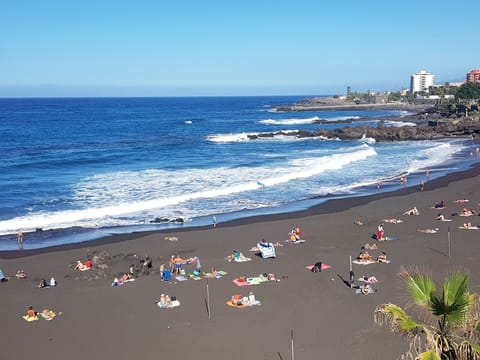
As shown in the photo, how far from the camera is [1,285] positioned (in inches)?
698

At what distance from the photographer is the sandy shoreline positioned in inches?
499

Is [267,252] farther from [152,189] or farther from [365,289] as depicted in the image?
[152,189]

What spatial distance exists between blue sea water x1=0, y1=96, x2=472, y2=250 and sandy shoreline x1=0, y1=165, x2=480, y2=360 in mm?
3697

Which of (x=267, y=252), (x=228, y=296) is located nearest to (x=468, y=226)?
(x=267, y=252)

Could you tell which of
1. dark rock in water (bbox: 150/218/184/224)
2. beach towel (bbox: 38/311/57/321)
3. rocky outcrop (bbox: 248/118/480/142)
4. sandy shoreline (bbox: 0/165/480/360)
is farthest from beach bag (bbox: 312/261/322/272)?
rocky outcrop (bbox: 248/118/480/142)

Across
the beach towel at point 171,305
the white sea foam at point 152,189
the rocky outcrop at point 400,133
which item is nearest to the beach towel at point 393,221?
the white sea foam at point 152,189

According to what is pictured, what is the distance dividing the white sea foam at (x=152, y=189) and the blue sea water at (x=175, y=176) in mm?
62

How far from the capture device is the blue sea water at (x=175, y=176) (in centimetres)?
2761

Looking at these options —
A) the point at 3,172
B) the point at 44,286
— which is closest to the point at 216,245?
the point at 44,286

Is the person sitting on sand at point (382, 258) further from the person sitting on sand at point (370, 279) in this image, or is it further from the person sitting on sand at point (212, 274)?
the person sitting on sand at point (212, 274)

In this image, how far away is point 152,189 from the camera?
3497 centimetres

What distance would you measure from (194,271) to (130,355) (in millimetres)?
5946

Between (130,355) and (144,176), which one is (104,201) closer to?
(144,176)

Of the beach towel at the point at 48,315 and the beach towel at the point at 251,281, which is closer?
the beach towel at the point at 48,315
